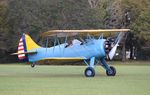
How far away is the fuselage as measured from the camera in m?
26.2

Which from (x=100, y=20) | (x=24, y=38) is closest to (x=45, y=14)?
(x=100, y=20)

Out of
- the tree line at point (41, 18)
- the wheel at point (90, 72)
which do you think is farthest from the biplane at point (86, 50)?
the tree line at point (41, 18)

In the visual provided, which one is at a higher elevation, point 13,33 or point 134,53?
point 13,33

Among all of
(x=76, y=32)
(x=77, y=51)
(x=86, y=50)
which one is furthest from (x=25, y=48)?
(x=86, y=50)

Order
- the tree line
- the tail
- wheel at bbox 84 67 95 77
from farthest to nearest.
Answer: the tree line
the tail
wheel at bbox 84 67 95 77

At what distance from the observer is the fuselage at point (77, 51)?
86.1 ft

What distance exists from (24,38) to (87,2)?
101 feet

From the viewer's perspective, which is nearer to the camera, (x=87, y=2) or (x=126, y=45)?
(x=87, y=2)

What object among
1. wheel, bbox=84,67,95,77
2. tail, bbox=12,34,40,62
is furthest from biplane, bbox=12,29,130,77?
tail, bbox=12,34,40,62

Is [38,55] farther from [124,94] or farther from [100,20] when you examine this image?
[100,20]

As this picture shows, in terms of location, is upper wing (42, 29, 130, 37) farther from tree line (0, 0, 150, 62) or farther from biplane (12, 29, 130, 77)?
tree line (0, 0, 150, 62)

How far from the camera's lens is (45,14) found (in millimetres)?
58906

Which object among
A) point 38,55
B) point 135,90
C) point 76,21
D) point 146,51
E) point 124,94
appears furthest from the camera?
point 146,51

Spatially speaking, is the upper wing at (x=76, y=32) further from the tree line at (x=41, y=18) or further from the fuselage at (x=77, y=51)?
the tree line at (x=41, y=18)
